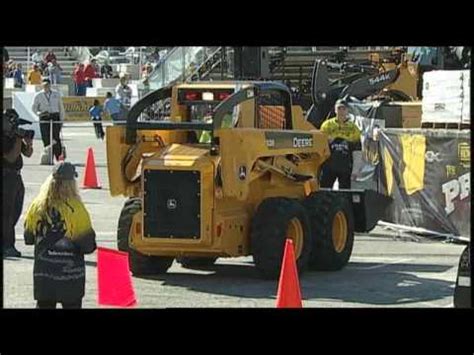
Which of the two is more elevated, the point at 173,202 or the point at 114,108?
the point at 114,108

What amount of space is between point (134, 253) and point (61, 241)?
11.3 ft

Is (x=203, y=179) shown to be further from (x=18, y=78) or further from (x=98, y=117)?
(x=18, y=78)

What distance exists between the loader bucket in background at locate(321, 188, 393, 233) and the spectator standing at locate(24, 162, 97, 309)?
5036 mm

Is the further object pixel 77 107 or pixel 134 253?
pixel 77 107

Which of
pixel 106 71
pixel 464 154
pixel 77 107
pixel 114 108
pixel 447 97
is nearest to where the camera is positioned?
pixel 464 154

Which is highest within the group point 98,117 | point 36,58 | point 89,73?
point 36,58

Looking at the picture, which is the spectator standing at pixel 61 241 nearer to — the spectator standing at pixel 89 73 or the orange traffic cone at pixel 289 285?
the orange traffic cone at pixel 289 285

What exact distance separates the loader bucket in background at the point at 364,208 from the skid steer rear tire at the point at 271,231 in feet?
5.30

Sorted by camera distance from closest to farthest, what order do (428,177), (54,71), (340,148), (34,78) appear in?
(428,177) < (340,148) < (34,78) < (54,71)

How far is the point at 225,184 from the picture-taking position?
35.3ft

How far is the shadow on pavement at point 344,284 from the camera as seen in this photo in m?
10.7

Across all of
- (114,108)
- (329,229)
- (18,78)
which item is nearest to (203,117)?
(329,229)
